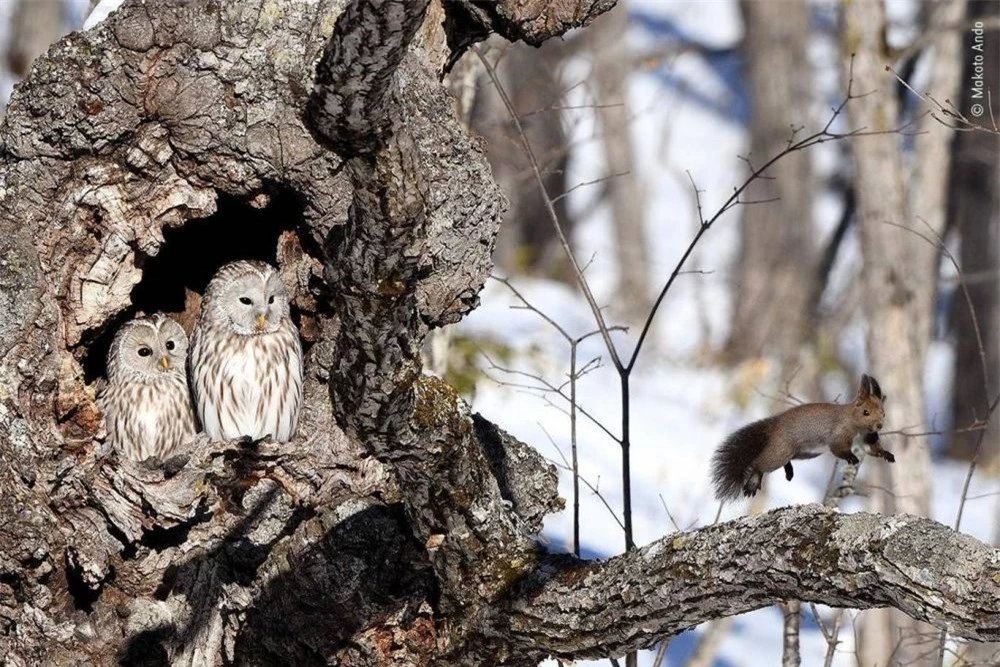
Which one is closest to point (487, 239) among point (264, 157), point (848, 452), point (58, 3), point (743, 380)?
point (264, 157)

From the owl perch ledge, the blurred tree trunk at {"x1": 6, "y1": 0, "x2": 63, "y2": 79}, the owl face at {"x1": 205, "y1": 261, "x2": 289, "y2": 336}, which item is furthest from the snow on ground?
the blurred tree trunk at {"x1": 6, "y1": 0, "x2": 63, "y2": 79}

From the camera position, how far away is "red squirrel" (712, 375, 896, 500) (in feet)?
15.9

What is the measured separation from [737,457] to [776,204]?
14.1m

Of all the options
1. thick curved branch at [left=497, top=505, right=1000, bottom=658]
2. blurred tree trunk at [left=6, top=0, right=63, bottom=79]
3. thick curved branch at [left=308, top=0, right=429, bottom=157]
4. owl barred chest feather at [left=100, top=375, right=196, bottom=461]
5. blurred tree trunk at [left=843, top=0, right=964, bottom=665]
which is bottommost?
thick curved branch at [left=497, top=505, right=1000, bottom=658]

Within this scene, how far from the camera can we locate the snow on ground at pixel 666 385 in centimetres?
923

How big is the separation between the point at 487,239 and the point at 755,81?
14276mm

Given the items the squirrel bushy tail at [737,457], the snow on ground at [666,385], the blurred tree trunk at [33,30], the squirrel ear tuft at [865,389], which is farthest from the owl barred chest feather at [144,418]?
the blurred tree trunk at [33,30]

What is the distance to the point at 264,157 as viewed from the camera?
4.98m

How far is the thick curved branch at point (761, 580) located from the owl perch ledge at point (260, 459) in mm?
11

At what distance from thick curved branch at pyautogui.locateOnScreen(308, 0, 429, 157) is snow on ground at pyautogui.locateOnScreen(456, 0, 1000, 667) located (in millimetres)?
1792

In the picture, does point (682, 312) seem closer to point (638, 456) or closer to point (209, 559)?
point (638, 456)

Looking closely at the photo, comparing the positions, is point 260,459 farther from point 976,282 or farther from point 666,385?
point 976,282

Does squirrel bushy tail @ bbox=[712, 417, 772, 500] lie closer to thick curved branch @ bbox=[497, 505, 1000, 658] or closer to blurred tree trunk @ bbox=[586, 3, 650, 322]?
thick curved branch @ bbox=[497, 505, 1000, 658]

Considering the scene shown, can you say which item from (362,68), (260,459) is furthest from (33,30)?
(362,68)
